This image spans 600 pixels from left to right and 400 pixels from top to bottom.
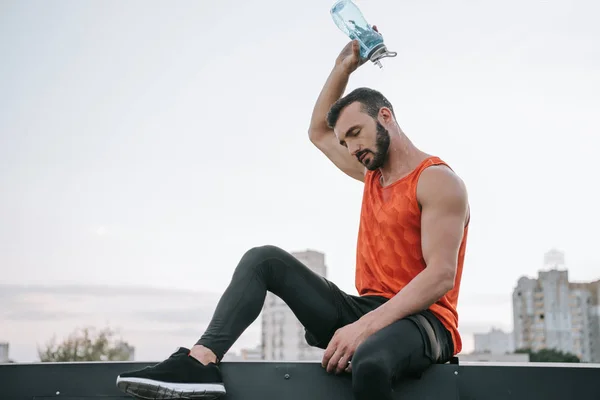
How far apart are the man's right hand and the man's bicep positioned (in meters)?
0.78

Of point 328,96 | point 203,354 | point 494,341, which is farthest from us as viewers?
point 494,341

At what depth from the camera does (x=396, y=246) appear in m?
2.76

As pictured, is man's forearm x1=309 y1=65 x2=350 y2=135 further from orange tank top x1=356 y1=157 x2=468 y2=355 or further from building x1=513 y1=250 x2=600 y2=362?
building x1=513 y1=250 x2=600 y2=362

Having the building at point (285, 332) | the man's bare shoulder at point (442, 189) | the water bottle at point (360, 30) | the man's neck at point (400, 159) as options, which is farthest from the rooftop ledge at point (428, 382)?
the building at point (285, 332)

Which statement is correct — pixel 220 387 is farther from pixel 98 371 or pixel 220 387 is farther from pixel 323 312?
pixel 98 371

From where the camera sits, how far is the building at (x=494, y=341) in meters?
71.9

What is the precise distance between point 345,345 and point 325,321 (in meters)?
0.27

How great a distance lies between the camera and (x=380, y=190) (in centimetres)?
290

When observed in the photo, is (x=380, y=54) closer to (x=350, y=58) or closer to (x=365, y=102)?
(x=350, y=58)

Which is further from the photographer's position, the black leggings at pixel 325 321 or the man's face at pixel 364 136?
the man's face at pixel 364 136

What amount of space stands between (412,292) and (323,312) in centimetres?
41

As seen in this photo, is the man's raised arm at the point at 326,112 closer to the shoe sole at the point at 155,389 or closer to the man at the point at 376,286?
the man at the point at 376,286

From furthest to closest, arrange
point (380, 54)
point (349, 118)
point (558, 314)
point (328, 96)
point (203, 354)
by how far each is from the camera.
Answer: point (558, 314), point (328, 96), point (380, 54), point (349, 118), point (203, 354)

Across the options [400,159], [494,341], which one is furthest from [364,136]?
[494,341]
